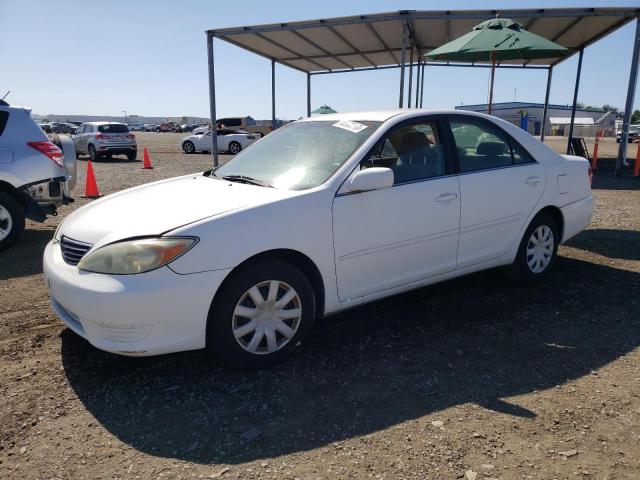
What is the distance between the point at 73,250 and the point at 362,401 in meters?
1.95

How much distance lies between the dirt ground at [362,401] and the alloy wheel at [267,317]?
0.64 ft

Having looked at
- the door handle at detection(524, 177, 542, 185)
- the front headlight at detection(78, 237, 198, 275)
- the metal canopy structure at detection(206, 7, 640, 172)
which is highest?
the metal canopy structure at detection(206, 7, 640, 172)

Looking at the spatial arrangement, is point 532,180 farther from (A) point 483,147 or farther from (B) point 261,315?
(B) point 261,315

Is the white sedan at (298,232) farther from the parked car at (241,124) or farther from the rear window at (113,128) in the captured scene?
the parked car at (241,124)

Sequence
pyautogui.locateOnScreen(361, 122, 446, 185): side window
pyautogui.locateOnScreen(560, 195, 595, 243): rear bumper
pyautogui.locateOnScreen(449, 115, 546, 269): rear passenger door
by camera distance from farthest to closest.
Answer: pyautogui.locateOnScreen(560, 195, 595, 243): rear bumper, pyautogui.locateOnScreen(449, 115, 546, 269): rear passenger door, pyautogui.locateOnScreen(361, 122, 446, 185): side window

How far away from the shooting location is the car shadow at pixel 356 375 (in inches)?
98.3

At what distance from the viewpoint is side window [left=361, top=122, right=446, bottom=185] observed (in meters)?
3.54

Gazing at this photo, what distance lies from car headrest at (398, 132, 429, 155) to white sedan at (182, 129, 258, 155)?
20.6m

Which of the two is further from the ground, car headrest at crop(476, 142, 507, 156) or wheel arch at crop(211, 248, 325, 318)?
car headrest at crop(476, 142, 507, 156)

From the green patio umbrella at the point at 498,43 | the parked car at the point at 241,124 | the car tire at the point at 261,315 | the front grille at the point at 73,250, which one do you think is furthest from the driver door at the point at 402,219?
the parked car at the point at 241,124

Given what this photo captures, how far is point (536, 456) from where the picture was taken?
7.55 ft

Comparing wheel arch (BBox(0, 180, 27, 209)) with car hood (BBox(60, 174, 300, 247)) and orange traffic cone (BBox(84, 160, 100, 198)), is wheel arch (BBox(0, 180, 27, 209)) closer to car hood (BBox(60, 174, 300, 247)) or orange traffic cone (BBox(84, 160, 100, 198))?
car hood (BBox(60, 174, 300, 247))

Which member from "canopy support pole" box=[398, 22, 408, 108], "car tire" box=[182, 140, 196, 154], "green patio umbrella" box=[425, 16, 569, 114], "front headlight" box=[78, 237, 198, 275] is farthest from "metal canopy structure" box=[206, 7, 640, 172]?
"car tire" box=[182, 140, 196, 154]

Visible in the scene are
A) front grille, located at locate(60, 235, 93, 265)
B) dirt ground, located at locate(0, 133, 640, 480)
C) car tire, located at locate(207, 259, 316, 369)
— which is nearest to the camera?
dirt ground, located at locate(0, 133, 640, 480)
